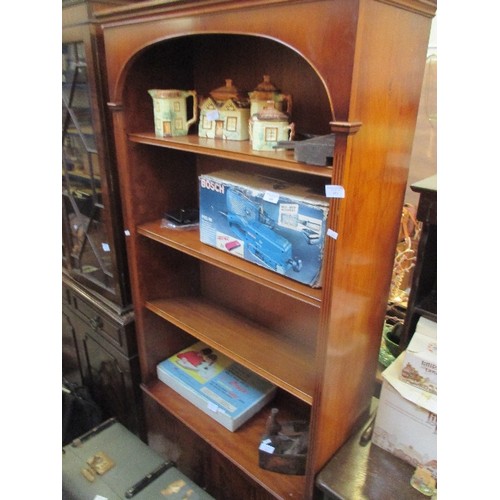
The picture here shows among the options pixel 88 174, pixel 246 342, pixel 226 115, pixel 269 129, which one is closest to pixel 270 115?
pixel 269 129

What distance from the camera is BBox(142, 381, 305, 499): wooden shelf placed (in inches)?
52.1

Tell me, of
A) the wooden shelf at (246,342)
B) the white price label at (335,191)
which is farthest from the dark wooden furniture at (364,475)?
the white price label at (335,191)

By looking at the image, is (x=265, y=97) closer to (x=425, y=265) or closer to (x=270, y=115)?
(x=270, y=115)

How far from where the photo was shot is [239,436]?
1.50 metres

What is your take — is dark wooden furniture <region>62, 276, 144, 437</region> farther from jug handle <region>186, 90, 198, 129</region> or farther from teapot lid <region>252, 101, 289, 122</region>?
teapot lid <region>252, 101, 289, 122</region>

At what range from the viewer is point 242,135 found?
47.1 inches

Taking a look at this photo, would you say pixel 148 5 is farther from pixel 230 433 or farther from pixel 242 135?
pixel 230 433

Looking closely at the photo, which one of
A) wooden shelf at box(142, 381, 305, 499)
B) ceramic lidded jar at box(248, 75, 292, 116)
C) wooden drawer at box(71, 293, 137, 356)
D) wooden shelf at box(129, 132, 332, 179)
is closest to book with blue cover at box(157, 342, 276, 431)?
wooden shelf at box(142, 381, 305, 499)

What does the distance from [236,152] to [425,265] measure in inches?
23.0

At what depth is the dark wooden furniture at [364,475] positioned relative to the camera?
116cm

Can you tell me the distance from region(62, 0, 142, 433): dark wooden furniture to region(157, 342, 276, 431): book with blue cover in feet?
0.67

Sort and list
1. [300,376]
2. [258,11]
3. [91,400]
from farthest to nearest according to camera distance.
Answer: [91,400] → [300,376] → [258,11]

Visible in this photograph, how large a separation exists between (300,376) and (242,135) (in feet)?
2.46
